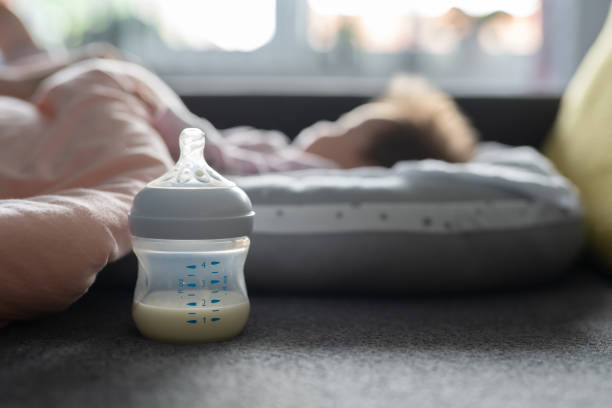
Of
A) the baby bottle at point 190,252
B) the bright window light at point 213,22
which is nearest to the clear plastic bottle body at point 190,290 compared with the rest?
the baby bottle at point 190,252

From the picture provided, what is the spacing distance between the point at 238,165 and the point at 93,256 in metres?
0.48

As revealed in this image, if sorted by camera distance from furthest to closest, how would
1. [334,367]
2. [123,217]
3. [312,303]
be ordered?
[312,303] → [123,217] → [334,367]

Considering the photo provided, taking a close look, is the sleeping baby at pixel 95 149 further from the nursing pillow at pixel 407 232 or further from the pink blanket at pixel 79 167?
the nursing pillow at pixel 407 232

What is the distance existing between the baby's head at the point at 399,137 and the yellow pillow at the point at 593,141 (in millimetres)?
199

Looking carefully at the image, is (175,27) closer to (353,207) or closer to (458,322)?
(353,207)

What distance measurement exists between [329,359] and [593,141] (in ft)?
2.57

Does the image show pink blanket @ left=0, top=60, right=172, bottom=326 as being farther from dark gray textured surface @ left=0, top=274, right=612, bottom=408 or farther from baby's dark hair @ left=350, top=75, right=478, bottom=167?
baby's dark hair @ left=350, top=75, right=478, bottom=167

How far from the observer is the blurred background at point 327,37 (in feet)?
8.16

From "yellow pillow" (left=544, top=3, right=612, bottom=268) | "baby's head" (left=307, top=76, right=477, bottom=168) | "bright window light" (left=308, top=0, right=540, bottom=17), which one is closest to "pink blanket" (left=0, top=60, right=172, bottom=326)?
"baby's head" (left=307, top=76, right=477, bottom=168)

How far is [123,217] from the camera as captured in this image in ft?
2.41

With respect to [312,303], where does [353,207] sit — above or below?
above

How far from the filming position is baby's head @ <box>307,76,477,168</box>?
1.26 meters

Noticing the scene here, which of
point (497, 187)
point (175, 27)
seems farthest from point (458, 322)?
point (175, 27)

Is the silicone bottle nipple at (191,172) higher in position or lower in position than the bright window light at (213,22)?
higher
